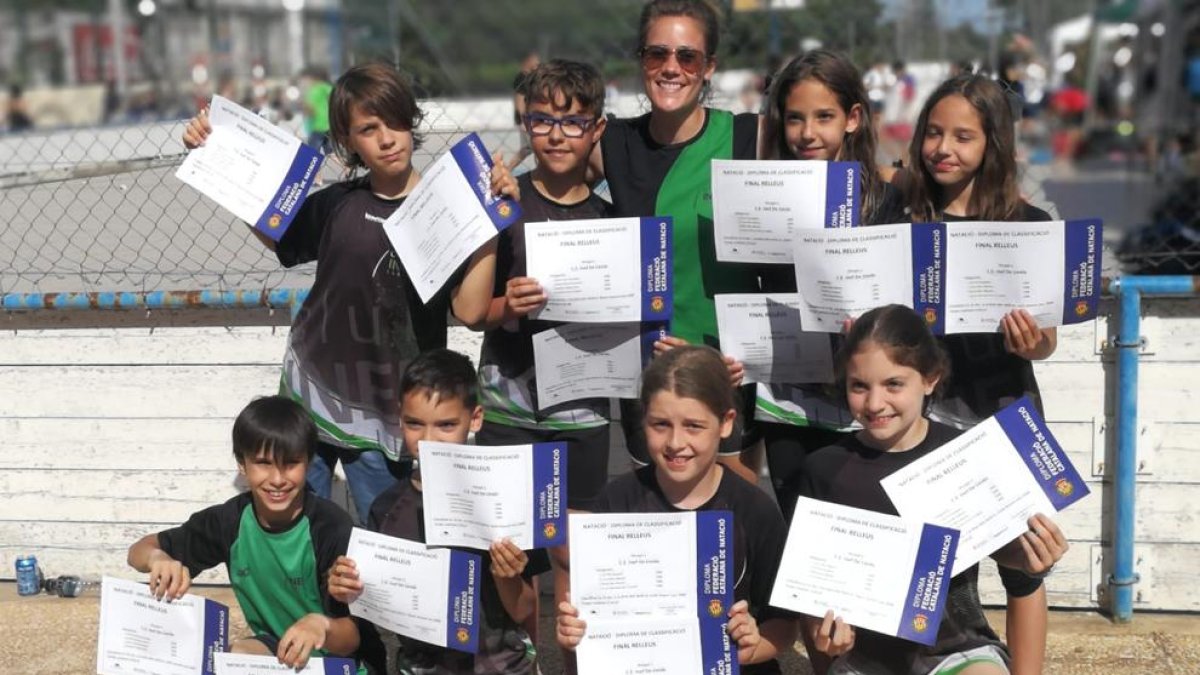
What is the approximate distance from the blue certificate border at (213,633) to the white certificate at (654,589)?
980mm

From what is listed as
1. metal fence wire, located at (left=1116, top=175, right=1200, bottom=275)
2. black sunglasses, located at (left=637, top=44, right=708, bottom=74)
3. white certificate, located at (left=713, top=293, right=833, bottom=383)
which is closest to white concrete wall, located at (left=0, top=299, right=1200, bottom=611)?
white certificate, located at (left=713, top=293, right=833, bottom=383)

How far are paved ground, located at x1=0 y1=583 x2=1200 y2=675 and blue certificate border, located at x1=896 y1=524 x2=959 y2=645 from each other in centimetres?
132

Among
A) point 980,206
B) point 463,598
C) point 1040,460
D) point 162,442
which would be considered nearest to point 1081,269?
point 980,206

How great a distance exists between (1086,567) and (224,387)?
3.01 metres

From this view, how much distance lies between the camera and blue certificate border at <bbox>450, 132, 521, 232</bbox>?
→ 366cm

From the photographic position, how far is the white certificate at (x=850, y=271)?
3607 millimetres

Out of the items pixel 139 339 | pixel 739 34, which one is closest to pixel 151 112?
pixel 739 34

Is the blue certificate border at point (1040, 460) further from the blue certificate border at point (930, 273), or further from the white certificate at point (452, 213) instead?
the white certificate at point (452, 213)

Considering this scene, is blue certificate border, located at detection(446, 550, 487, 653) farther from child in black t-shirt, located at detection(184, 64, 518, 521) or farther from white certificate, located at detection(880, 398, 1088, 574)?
white certificate, located at detection(880, 398, 1088, 574)

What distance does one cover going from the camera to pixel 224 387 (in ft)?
16.8

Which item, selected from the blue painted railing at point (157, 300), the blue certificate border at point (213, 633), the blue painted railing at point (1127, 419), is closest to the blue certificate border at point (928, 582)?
the blue painted railing at point (1127, 419)

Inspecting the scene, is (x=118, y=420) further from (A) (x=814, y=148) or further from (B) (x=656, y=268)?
(A) (x=814, y=148)

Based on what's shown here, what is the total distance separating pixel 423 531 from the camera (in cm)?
368

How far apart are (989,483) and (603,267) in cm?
110
